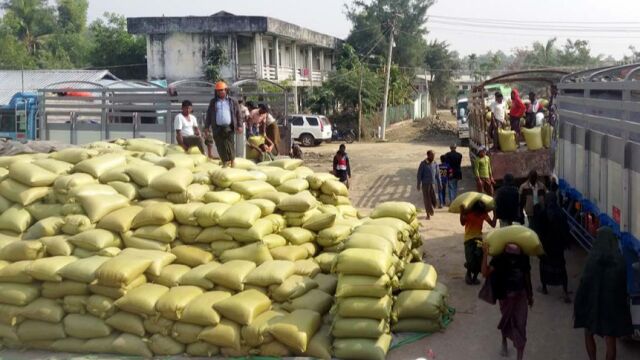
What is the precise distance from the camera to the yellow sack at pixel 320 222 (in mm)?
A: 7117

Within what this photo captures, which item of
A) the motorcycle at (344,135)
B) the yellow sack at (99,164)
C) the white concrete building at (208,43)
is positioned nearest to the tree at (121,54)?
A: the white concrete building at (208,43)

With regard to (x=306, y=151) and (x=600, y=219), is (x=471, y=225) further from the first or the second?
(x=306, y=151)

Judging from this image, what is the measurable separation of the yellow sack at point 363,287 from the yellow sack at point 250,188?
197 cm

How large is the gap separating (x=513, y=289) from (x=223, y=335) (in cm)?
242

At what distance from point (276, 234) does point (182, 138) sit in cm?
333

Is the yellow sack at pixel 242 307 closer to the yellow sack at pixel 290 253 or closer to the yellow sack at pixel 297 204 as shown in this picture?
the yellow sack at pixel 290 253

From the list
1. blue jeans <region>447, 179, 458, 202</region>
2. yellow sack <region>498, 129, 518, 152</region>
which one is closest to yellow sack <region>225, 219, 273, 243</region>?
blue jeans <region>447, 179, 458, 202</region>

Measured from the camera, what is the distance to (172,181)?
712 centimetres

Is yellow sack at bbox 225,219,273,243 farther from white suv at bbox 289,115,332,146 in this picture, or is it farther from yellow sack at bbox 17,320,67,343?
white suv at bbox 289,115,332,146

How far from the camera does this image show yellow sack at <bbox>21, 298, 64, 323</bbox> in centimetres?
611

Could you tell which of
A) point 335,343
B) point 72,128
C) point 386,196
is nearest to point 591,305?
point 335,343

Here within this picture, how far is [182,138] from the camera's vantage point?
9711mm

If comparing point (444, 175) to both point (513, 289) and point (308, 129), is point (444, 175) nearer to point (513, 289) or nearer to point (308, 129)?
point (513, 289)

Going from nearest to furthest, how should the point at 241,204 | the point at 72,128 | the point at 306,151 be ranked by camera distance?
the point at 241,204
the point at 72,128
the point at 306,151
